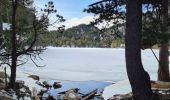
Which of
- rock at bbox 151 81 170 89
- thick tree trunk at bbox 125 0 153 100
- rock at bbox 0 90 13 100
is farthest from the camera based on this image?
rock at bbox 151 81 170 89

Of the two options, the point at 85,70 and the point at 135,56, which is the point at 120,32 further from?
the point at 85,70

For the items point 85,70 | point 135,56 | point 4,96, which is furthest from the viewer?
point 85,70

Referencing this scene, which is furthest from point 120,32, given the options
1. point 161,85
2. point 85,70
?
point 85,70

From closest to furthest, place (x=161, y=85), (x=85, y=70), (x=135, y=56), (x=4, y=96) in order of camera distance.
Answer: (x=135, y=56)
(x=4, y=96)
(x=161, y=85)
(x=85, y=70)

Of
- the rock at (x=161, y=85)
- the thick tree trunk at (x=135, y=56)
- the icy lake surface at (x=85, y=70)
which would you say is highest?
the thick tree trunk at (x=135, y=56)

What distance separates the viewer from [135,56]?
41.0ft

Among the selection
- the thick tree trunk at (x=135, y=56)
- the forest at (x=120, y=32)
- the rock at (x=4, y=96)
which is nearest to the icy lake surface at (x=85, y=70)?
the forest at (x=120, y=32)

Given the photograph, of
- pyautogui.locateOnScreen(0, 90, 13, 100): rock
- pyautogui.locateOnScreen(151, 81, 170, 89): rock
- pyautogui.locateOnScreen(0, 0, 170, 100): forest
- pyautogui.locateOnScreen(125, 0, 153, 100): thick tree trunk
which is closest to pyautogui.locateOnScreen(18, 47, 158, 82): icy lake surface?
pyautogui.locateOnScreen(151, 81, 170, 89): rock

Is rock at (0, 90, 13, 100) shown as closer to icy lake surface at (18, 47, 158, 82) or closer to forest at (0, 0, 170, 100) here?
forest at (0, 0, 170, 100)

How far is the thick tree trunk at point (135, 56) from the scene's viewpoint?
12.5 meters

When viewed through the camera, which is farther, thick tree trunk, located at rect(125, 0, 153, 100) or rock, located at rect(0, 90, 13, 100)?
rock, located at rect(0, 90, 13, 100)

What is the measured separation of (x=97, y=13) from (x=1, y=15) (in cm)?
844

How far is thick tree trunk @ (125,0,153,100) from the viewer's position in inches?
492

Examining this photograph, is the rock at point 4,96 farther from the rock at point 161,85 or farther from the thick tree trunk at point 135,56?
the rock at point 161,85
